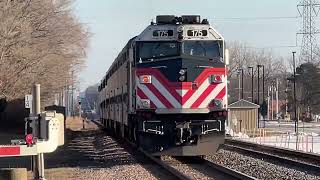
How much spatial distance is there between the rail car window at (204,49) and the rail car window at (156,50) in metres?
0.30

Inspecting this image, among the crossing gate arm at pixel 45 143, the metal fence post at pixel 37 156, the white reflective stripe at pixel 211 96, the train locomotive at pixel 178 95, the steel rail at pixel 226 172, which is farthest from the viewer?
the white reflective stripe at pixel 211 96

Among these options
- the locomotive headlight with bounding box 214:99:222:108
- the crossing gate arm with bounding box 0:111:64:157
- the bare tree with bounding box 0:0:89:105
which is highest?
the bare tree with bounding box 0:0:89:105

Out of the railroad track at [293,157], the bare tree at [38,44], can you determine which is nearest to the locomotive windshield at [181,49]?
the railroad track at [293,157]

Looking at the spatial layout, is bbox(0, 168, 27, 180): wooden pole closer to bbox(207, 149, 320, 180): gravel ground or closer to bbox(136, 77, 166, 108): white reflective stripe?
bbox(207, 149, 320, 180): gravel ground

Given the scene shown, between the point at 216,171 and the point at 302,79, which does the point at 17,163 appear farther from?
the point at 302,79

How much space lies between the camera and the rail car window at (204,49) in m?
16.8

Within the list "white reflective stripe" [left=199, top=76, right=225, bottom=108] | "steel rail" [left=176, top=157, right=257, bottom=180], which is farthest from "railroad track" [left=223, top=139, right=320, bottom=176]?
"white reflective stripe" [left=199, top=76, right=225, bottom=108]

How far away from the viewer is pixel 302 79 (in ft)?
311

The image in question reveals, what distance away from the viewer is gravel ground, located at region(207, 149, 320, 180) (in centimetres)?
1429

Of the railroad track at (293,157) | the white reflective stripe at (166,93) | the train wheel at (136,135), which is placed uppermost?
the white reflective stripe at (166,93)

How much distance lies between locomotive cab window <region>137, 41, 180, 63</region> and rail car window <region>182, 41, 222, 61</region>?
0.30 metres

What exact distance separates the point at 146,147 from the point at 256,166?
3.30 m

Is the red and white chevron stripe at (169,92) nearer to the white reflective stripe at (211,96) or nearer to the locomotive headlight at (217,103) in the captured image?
the white reflective stripe at (211,96)

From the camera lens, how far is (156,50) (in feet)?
55.2
